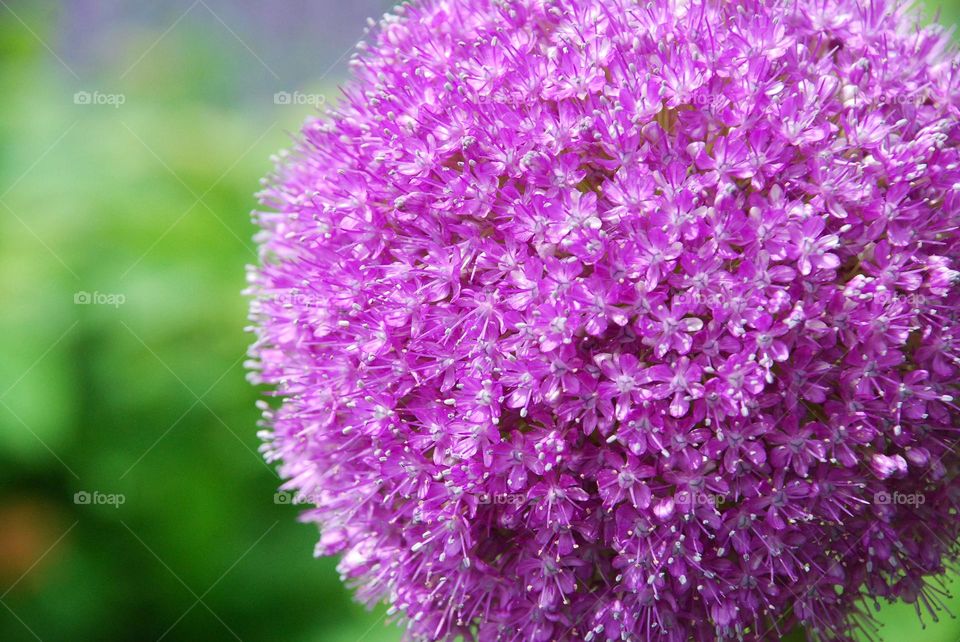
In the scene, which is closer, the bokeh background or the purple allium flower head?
the purple allium flower head

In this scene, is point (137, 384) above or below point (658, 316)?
above

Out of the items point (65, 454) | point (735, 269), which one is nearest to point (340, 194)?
point (735, 269)

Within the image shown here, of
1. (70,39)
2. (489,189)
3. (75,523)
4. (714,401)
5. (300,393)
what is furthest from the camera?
(70,39)

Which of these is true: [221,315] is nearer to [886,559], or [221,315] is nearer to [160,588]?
[160,588]

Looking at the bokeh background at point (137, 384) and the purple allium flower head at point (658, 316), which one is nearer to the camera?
the purple allium flower head at point (658, 316)
